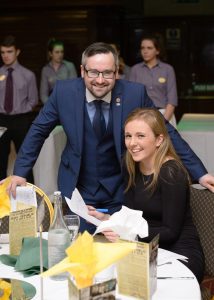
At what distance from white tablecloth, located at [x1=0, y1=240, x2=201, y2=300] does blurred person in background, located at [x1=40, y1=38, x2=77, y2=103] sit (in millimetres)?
5243

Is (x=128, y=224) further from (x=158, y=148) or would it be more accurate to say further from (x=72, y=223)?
A: (x=158, y=148)

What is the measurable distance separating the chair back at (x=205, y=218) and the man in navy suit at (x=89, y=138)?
26cm

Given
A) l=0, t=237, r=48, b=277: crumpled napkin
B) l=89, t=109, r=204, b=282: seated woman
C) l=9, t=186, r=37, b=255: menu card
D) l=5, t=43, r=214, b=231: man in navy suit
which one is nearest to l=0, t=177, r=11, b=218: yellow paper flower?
l=9, t=186, r=37, b=255: menu card

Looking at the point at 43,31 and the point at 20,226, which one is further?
the point at 43,31

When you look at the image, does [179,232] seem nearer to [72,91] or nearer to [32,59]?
[72,91]

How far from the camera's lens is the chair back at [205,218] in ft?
10.1

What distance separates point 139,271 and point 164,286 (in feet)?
0.72

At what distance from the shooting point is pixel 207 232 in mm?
3107

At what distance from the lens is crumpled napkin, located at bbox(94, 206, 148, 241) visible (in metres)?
2.11

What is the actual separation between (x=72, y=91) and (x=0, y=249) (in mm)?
1176

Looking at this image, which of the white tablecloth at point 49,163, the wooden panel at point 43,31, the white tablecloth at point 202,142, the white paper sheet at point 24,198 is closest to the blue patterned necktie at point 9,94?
the white tablecloth at point 49,163

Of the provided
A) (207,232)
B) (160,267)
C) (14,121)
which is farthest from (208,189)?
(14,121)

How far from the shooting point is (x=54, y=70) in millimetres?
7641

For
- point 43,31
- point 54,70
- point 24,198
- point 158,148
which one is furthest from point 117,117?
point 43,31
